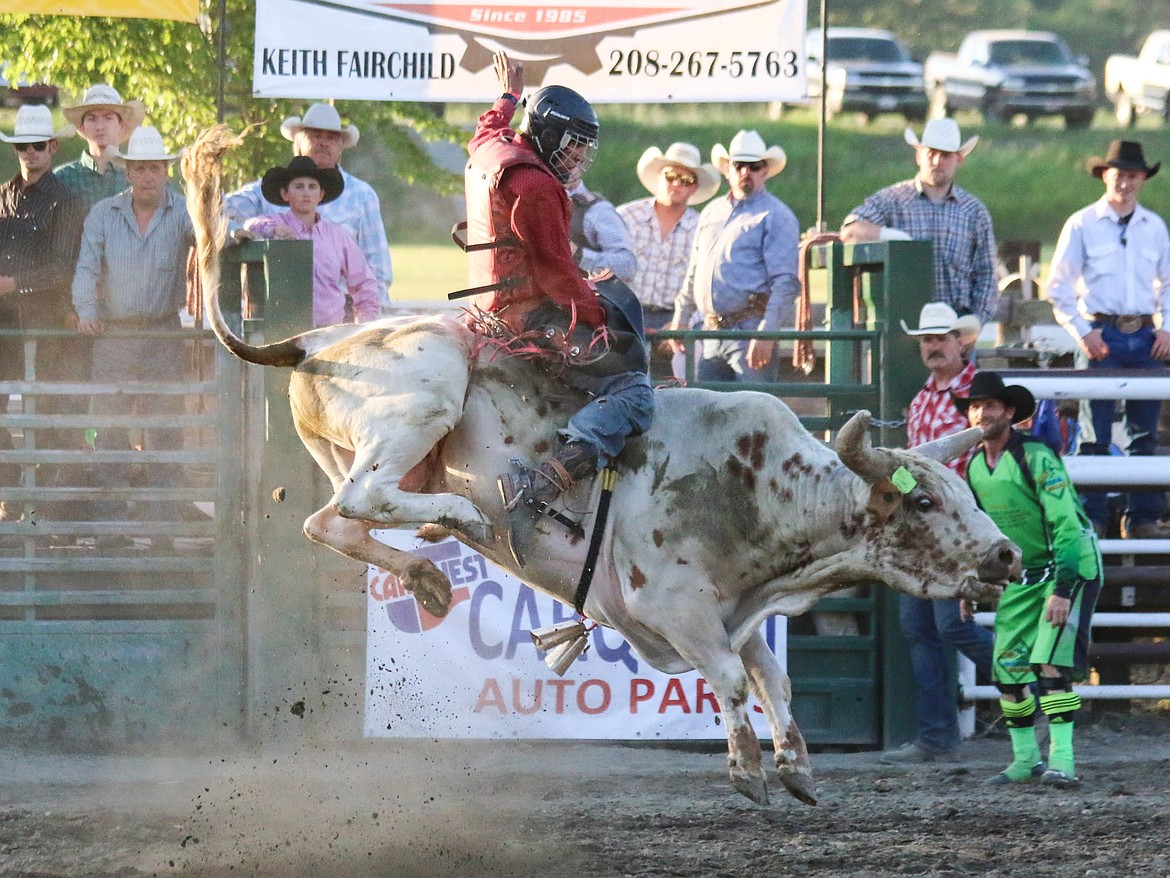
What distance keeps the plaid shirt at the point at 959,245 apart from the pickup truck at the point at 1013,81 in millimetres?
21574

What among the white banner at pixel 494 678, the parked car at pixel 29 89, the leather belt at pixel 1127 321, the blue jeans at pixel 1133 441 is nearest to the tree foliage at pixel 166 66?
the parked car at pixel 29 89

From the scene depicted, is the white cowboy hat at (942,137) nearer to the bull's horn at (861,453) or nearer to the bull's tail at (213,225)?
the bull's horn at (861,453)

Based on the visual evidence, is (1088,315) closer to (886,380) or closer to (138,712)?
(886,380)

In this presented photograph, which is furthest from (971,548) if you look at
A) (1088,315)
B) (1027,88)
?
(1027,88)

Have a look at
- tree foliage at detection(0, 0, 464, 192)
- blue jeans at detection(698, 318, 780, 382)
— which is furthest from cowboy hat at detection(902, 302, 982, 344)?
tree foliage at detection(0, 0, 464, 192)

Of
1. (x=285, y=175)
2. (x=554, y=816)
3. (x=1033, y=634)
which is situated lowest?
(x=554, y=816)

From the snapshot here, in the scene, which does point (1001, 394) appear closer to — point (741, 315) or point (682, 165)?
point (741, 315)

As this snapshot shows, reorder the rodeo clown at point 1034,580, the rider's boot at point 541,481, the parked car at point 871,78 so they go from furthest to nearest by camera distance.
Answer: the parked car at point 871,78 < the rodeo clown at point 1034,580 < the rider's boot at point 541,481

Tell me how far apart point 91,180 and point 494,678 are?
3.69m

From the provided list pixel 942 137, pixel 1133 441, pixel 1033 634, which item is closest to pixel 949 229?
pixel 942 137

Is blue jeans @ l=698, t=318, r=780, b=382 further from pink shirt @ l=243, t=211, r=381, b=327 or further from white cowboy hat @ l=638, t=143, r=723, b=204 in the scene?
pink shirt @ l=243, t=211, r=381, b=327

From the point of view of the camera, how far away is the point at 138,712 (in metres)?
8.98

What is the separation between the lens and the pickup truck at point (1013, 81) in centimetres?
3062

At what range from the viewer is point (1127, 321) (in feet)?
32.9
